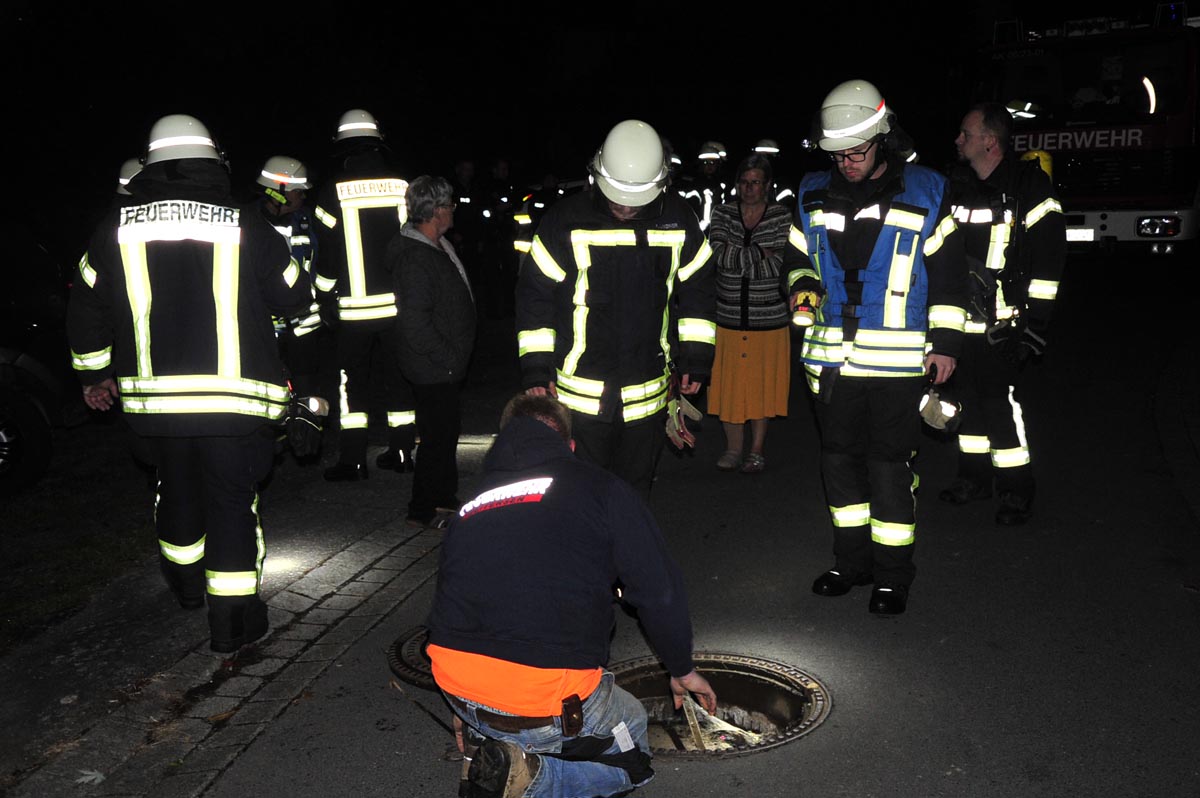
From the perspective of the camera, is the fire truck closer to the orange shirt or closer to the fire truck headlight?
the fire truck headlight

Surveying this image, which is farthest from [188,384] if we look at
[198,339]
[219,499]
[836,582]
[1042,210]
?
[1042,210]

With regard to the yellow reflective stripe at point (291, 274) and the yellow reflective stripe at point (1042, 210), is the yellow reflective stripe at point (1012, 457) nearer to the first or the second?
the yellow reflective stripe at point (1042, 210)

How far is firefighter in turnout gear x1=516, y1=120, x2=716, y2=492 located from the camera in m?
4.96

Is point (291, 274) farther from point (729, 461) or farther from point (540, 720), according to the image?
point (729, 461)

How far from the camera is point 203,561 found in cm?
544

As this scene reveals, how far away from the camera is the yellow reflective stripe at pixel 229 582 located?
5.05 metres

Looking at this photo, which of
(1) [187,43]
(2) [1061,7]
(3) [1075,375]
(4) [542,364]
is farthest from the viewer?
(2) [1061,7]

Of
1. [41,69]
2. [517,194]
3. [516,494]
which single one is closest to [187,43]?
[41,69]

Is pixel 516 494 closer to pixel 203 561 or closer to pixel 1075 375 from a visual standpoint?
pixel 203 561

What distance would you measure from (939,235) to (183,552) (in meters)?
3.62

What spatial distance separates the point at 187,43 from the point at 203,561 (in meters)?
9.64

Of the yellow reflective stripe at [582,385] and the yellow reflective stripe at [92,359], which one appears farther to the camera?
the yellow reflective stripe at [92,359]

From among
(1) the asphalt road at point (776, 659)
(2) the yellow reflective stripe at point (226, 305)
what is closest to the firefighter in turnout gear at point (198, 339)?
(2) the yellow reflective stripe at point (226, 305)

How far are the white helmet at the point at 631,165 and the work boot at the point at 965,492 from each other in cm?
317
